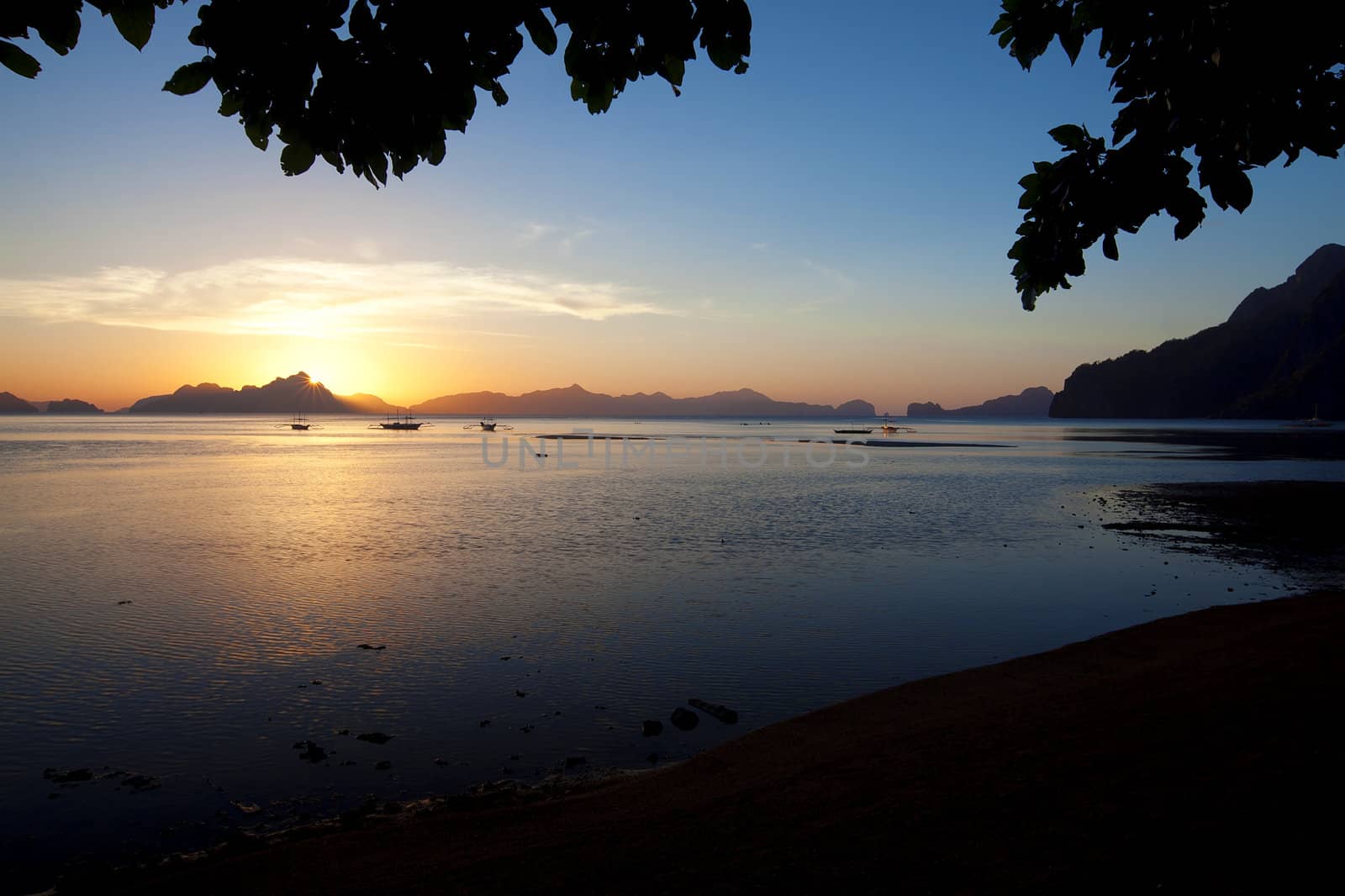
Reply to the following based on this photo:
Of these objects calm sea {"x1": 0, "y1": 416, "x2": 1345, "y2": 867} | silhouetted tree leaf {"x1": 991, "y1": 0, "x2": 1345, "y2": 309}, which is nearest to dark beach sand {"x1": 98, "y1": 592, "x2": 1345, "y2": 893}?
calm sea {"x1": 0, "y1": 416, "x2": 1345, "y2": 867}

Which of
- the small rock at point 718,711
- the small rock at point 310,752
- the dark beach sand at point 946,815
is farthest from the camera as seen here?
the small rock at point 718,711

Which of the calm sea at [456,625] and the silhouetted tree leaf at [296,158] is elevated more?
the silhouetted tree leaf at [296,158]

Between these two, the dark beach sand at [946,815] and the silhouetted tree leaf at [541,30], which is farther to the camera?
the dark beach sand at [946,815]

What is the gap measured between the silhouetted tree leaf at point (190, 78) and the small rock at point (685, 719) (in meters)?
9.23

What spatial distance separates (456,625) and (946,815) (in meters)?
12.0

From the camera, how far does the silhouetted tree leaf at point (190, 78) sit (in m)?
3.44

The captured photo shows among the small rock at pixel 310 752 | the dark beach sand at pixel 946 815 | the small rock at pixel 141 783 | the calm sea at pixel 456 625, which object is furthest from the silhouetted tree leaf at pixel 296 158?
the small rock at pixel 141 783

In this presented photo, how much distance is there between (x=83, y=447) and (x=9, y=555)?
85.2m

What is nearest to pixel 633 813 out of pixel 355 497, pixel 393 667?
pixel 393 667

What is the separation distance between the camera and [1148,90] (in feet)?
15.0

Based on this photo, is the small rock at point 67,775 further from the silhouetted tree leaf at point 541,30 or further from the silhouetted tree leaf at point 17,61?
the silhouetted tree leaf at point 541,30

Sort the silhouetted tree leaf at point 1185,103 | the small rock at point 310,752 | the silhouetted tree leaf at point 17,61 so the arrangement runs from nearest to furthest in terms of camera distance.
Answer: the silhouetted tree leaf at point 17,61 < the silhouetted tree leaf at point 1185,103 < the small rock at point 310,752

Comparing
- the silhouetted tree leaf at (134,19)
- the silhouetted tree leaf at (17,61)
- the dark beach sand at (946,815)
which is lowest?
the dark beach sand at (946,815)

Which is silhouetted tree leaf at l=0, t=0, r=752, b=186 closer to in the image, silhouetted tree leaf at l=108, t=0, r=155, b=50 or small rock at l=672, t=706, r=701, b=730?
silhouetted tree leaf at l=108, t=0, r=155, b=50
